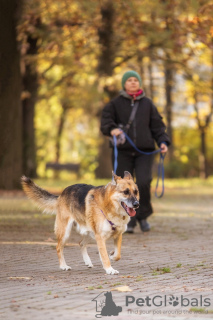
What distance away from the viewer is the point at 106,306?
222 inches

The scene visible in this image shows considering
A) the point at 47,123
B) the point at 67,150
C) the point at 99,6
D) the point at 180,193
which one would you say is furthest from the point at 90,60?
the point at 67,150

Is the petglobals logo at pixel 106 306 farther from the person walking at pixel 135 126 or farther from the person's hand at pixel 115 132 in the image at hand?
the person walking at pixel 135 126

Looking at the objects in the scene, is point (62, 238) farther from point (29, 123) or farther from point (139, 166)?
point (29, 123)

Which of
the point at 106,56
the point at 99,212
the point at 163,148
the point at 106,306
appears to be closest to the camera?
the point at 106,306

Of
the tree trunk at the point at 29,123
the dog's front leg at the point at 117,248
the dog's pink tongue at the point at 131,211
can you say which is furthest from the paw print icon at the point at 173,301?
the tree trunk at the point at 29,123

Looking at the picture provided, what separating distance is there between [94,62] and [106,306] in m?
28.2

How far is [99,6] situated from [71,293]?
1820 cm

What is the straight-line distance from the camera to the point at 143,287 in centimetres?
672

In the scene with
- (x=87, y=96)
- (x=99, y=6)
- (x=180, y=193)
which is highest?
(x=99, y=6)

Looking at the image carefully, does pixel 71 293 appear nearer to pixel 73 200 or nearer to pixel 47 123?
pixel 73 200

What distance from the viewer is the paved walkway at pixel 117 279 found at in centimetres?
563

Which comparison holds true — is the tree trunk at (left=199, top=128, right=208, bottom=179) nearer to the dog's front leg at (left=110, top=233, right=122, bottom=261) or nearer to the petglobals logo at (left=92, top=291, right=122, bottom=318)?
the dog's front leg at (left=110, top=233, right=122, bottom=261)

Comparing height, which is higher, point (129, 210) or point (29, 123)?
point (29, 123)

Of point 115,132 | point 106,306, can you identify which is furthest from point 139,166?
point 106,306
